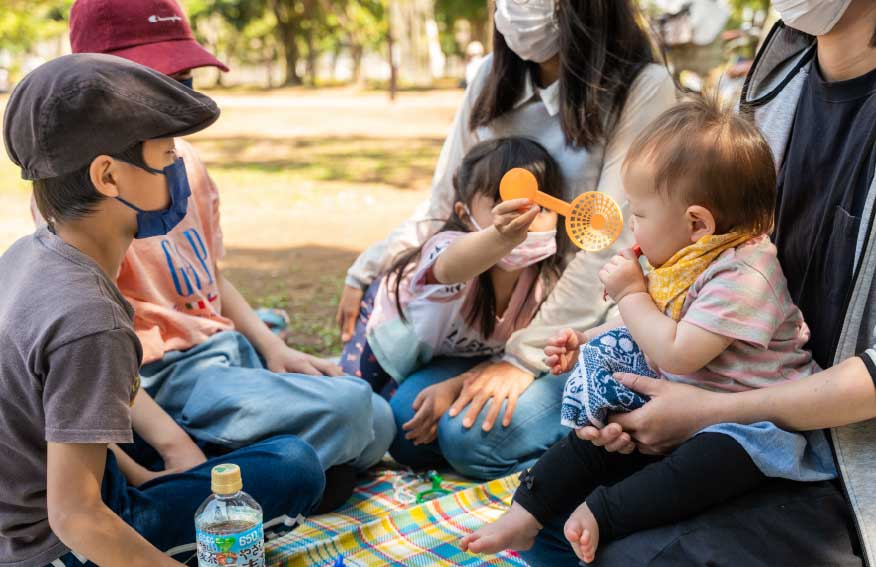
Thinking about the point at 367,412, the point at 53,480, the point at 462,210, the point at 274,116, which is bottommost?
the point at 274,116

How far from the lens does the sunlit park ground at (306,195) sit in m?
5.59

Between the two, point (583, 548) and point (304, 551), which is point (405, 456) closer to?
point (304, 551)

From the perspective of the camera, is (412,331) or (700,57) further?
(700,57)

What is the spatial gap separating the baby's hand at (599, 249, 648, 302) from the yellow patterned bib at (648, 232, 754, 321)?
0.11 ft

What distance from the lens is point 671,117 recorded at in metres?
1.79

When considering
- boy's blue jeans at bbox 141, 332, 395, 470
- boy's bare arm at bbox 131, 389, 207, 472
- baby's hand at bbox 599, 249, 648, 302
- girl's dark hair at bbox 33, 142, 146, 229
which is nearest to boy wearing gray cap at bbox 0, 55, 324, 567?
girl's dark hair at bbox 33, 142, 146, 229

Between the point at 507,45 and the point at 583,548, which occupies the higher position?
the point at 507,45

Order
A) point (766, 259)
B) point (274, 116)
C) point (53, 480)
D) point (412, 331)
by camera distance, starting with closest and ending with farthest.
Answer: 1. point (53, 480)
2. point (766, 259)
3. point (412, 331)
4. point (274, 116)

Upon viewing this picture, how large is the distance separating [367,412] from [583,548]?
91 cm

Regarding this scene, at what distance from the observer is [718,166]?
171 centimetres

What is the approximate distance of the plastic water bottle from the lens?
1.75 meters

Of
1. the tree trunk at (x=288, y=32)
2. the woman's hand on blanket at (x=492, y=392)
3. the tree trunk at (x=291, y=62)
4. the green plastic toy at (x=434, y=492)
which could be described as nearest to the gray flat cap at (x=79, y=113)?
the woman's hand on blanket at (x=492, y=392)

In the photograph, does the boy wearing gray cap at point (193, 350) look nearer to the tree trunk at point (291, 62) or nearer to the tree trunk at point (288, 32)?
the tree trunk at point (291, 62)

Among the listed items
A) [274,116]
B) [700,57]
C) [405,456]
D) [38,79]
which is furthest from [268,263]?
[274,116]
